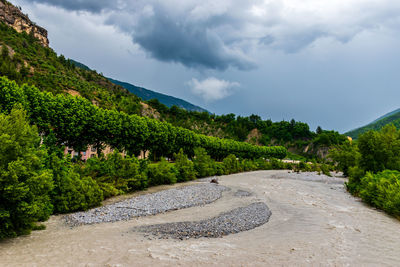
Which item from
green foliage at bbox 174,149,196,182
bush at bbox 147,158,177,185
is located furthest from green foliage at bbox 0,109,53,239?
green foliage at bbox 174,149,196,182

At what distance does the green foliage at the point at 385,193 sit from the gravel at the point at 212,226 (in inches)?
391

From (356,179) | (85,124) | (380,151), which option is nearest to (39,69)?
(85,124)

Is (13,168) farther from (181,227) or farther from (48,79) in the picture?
(48,79)

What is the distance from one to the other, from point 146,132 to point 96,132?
9.03 m

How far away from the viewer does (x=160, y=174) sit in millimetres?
33406

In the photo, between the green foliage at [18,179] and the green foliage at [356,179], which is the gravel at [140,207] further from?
the green foliage at [356,179]

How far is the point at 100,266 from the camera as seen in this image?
334 inches

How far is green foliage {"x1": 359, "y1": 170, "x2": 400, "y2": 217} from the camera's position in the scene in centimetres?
1981

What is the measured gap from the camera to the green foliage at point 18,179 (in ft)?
33.7

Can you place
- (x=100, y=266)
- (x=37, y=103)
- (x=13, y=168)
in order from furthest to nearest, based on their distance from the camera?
1. (x=37, y=103)
2. (x=13, y=168)
3. (x=100, y=266)

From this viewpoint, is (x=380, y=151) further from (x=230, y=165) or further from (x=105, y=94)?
(x=105, y=94)

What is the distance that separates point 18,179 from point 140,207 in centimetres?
1058

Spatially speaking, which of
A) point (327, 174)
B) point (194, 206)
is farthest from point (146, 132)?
point (327, 174)

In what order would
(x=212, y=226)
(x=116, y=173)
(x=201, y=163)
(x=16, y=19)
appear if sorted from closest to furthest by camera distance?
(x=212, y=226) < (x=116, y=173) < (x=201, y=163) < (x=16, y=19)
